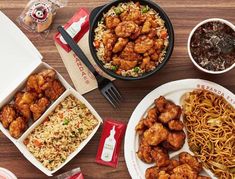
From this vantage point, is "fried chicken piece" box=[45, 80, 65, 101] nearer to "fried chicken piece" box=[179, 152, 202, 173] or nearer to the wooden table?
the wooden table

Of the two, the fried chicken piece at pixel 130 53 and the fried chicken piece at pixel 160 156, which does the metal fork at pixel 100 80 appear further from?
the fried chicken piece at pixel 160 156

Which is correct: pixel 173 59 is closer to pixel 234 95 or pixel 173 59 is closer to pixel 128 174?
pixel 234 95

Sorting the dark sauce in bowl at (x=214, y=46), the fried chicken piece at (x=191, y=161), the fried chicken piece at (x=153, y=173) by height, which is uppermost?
the dark sauce in bowl at (x=214, y=46)

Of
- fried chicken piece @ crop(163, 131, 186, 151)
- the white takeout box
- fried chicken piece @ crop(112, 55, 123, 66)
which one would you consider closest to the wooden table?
the white takeout box

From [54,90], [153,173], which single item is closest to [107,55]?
[54,90]

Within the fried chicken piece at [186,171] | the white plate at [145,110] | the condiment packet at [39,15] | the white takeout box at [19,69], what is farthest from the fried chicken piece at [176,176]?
the condiment packet at [39,15]

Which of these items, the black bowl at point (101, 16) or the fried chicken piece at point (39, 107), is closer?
the black bowl at point (101, 16)
